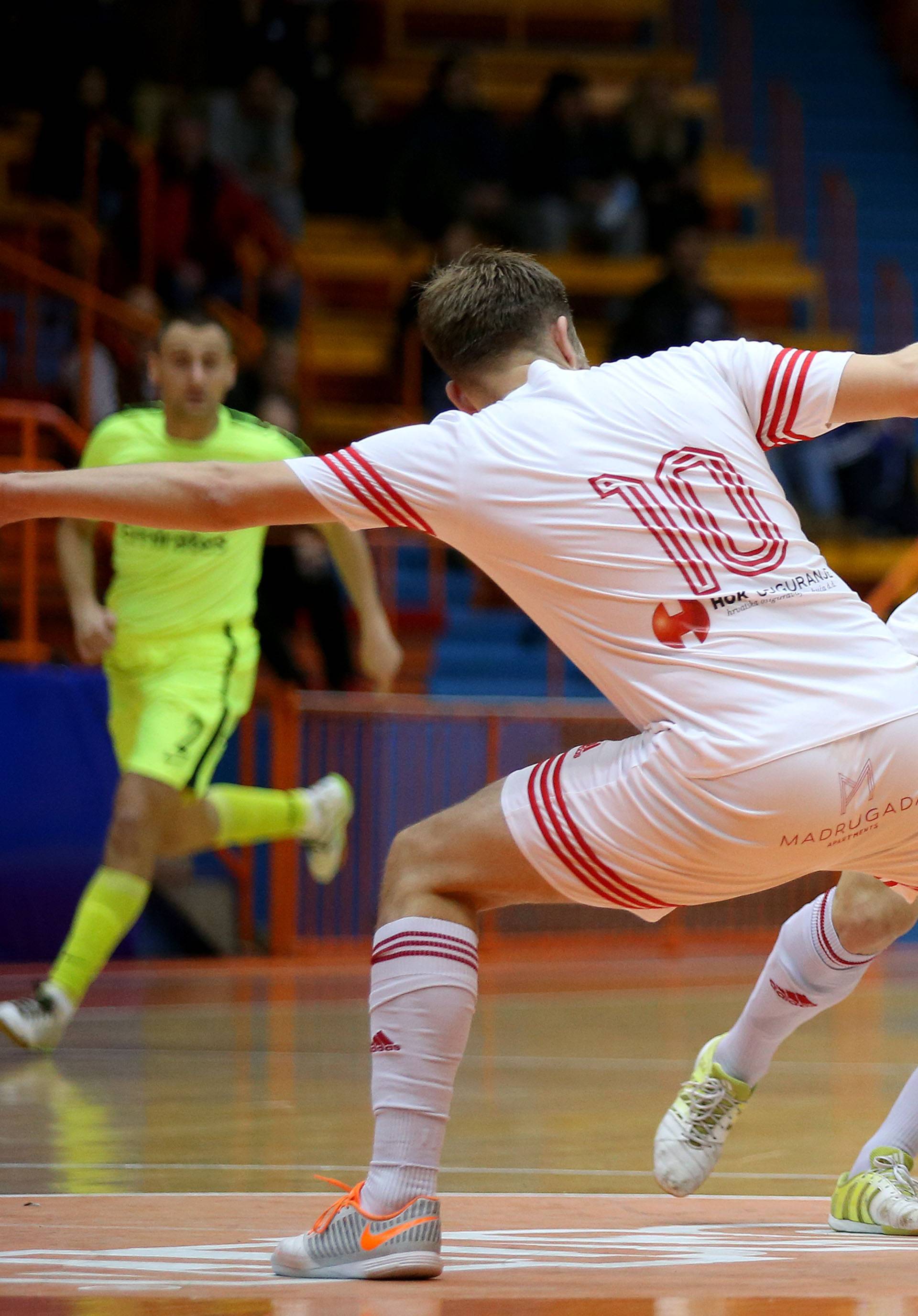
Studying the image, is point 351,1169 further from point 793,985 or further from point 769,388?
point 769,388

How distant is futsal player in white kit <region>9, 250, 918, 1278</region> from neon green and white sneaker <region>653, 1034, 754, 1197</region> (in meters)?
0.88

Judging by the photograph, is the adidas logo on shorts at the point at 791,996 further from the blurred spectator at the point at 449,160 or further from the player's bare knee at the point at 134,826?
the blurred spectator at the point at 449,160

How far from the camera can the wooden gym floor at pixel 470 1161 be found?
10.1 feet

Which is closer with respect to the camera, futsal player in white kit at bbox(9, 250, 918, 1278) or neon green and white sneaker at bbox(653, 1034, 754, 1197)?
futsal player in white kit at bbox(9, 250, 918, 1278)

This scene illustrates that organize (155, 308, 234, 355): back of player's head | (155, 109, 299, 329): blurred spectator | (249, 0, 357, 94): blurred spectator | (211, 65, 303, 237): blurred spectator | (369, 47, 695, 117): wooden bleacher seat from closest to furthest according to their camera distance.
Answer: (155, 308, 234, 355): back of player's head → (155, 109, 299, 329): blurred spectator → (211, 65, 303, 237): blurred spectator → (249, 0, 357, 94): blurred spectator → (369, 47, 695, 117): wooden bleacher seat

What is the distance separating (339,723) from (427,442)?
781 cm

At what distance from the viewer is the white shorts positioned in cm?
319

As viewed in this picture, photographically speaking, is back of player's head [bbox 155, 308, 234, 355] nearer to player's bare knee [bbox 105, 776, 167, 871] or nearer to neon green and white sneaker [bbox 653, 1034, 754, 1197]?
player's bare knee [bbox 105, 776, 167, 871]

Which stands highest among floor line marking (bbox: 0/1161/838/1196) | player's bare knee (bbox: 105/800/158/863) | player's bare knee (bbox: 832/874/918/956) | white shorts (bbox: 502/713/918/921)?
white shorts (bbox: 502/713/918/921)

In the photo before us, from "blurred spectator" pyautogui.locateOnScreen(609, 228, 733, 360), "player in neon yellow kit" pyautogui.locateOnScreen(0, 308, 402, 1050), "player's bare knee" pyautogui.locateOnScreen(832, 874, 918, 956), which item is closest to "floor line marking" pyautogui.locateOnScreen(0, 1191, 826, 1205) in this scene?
"player's bare knee" pyautogui.locateOnScreen(832, 874, 918, 956)

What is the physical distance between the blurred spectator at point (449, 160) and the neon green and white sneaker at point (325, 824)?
825 centimetres

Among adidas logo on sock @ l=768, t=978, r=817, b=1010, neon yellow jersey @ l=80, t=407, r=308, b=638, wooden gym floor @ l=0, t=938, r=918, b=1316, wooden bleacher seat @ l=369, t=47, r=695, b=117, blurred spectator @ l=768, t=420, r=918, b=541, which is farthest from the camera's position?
wooden bleacher seat @ l=369, t=47, r=695, b=117

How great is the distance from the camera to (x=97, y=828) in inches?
382

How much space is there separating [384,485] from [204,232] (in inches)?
440
